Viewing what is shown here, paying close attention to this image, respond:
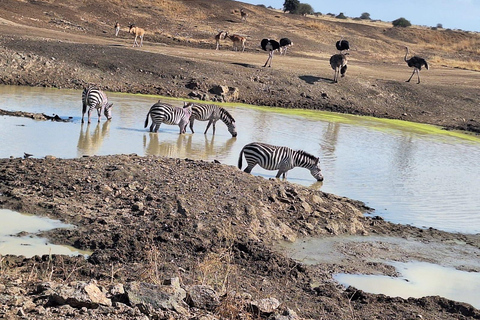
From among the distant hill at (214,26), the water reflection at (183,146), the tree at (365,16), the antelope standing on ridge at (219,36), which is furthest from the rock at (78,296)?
the tree at (365,16)

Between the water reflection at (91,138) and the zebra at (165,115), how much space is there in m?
1.28

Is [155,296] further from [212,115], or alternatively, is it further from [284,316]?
[212,115]

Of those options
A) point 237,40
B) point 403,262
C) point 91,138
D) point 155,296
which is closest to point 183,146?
point 91,138

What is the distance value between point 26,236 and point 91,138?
861cm

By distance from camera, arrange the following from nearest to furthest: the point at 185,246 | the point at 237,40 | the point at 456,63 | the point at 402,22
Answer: the point at 185,246
the point at 237,40
the point at 456,63
the point at 402,22

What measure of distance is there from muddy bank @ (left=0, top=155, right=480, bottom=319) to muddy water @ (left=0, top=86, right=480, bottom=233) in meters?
1.86

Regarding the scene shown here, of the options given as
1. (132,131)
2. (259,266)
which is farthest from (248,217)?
(132,131)

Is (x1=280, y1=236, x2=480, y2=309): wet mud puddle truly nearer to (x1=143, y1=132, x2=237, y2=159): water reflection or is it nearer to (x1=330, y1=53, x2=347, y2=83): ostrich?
(x1=143, y1=132, x2=237, y2=159): water reflection

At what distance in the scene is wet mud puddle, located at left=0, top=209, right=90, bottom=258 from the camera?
8.80 m

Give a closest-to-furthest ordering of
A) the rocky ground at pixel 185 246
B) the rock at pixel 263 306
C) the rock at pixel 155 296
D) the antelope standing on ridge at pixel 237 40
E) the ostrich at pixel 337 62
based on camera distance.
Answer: the rock at pixel 155 296 → the rocky ground at pixel 185 246 → the rock at pixel 263 306 → the ostrich at pixel 337 62 → the antelope standing on ridge at pixel 237 40

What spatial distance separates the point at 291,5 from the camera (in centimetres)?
8162

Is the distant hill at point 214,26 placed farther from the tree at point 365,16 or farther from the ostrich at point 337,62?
the tree at point 365,16

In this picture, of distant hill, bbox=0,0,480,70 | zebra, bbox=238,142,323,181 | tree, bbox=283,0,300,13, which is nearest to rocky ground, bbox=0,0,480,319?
zebra, bbox=238,142,323,181

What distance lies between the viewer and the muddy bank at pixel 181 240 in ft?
20.7
